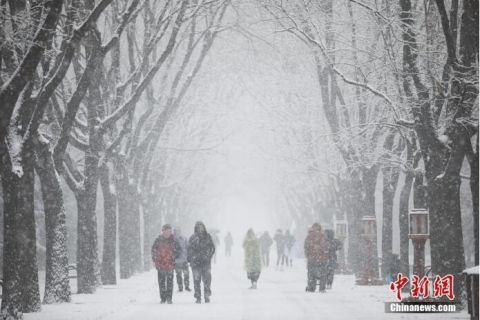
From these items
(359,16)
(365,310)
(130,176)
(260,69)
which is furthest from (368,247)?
(260,69)

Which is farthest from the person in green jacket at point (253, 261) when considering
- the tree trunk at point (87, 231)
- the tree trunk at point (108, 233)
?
the tree trunk at point (87, 231)

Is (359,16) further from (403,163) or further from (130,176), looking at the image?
(130,176)

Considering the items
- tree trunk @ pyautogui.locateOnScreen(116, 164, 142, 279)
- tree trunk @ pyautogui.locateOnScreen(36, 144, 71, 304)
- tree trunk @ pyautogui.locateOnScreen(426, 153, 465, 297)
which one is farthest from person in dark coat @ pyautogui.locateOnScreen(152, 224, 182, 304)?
tree trunk @ pyautogui.locateOnScreen(116, 164, 142, 279)

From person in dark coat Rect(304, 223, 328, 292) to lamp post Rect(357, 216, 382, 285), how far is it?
228 cm

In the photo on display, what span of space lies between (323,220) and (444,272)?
32194mm

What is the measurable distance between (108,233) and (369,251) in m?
8.00

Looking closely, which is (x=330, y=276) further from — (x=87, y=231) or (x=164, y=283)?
(x=87, y=231)

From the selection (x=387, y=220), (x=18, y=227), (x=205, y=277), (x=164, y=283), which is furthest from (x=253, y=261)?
(x=18, y=227)

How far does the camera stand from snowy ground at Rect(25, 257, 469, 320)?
1512 cm

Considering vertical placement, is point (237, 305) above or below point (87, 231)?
below

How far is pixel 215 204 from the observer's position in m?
103

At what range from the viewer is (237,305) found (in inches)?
696

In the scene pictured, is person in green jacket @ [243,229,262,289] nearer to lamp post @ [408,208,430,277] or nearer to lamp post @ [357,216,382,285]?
lamp post @ [357,216,382,285]

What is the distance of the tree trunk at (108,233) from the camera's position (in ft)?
82.0
